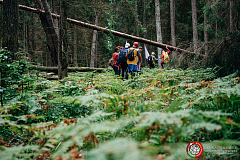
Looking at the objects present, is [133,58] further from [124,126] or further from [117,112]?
[124,126]

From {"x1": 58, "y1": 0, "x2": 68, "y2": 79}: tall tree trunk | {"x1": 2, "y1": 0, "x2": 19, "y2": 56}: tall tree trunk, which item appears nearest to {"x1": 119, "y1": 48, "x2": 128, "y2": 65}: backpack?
{"x1": 58, "y1": 0, "x2": 68, "y2": 79}: tall tree trunk

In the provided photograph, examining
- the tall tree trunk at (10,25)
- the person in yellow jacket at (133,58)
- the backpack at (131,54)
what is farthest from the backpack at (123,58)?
the tall tree trunk at (10,25)

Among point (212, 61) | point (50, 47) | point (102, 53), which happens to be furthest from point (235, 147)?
point (102, 53)

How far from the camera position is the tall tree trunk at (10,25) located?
478 centimetres

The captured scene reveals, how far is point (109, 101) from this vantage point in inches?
99.5

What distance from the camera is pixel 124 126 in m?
2.18

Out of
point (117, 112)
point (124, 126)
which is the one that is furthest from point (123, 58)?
point (124, 126)

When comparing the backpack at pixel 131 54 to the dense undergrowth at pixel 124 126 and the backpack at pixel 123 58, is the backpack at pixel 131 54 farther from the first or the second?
the dense undergrowth at pixel 124 126

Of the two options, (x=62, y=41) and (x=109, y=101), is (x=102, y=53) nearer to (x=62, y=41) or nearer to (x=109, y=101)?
(x=62, y=41)

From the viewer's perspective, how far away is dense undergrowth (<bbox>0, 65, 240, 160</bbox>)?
1199mm

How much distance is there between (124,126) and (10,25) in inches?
204

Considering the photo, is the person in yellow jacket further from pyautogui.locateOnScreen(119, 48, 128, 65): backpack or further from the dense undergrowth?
the dense undergrowth

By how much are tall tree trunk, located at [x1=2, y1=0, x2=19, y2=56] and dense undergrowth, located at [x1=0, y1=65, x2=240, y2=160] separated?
6.11ft

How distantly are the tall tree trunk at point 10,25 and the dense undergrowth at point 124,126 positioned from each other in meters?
1.86
